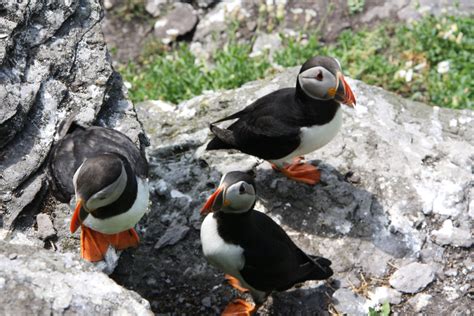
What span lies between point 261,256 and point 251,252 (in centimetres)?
7

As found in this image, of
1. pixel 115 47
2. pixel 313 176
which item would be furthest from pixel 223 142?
pixel 115 47

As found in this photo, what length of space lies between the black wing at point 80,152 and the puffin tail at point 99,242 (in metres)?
0.32

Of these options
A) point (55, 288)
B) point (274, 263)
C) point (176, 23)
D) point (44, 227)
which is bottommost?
point (176, 23)

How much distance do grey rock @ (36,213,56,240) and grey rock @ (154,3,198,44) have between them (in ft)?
13.8

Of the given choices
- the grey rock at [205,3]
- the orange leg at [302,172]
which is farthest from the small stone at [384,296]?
the grey rock at [205,3]

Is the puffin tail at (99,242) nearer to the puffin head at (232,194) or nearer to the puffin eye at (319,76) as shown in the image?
the puffin head at (232,194)

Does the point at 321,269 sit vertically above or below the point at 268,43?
above

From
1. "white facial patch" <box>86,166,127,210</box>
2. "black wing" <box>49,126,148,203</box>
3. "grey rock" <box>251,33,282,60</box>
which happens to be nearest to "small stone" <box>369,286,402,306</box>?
"black wing" <box>49,126,148,203</box>

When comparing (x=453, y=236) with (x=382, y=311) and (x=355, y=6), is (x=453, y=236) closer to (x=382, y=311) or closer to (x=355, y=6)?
(x=382, y=311)

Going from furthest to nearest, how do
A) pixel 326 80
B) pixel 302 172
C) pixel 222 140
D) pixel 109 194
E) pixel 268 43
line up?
pixel 268 43
pixel 302 172
pixel 222 140
pixel 326 80
pixel 109 194

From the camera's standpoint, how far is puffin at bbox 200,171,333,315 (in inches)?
182

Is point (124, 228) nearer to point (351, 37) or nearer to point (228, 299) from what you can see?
point (228, 299)

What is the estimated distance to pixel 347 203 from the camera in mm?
5562

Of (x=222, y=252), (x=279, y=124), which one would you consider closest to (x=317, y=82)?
(x=279, y=124)
